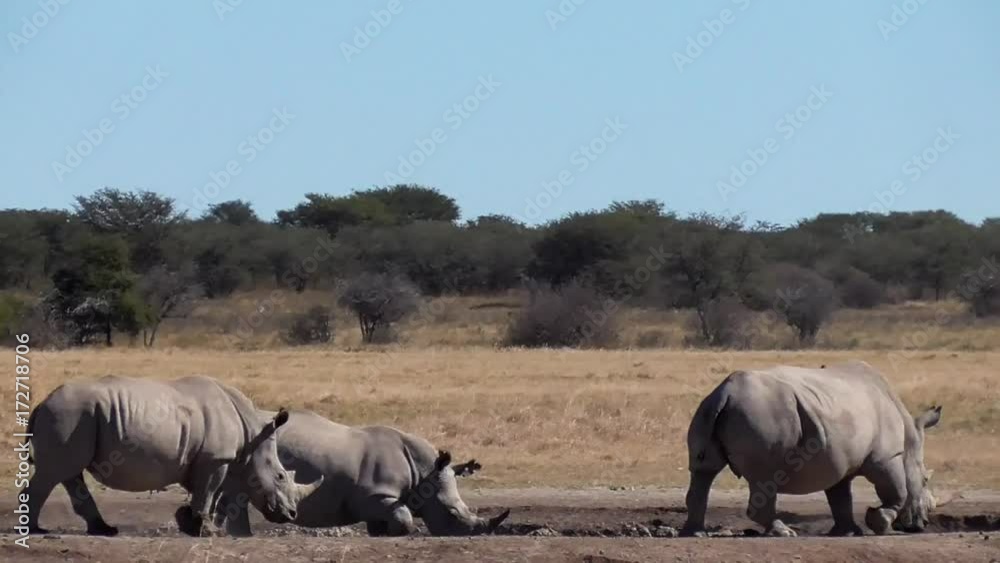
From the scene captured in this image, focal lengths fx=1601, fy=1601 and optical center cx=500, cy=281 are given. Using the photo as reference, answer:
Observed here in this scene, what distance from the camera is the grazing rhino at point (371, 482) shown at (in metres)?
13.5

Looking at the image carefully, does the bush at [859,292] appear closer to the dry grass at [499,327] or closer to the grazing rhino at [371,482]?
the dry grass at [499,327]

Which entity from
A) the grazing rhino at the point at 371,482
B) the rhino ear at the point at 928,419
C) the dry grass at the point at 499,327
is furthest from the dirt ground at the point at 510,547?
the dry grass at the point at 499,327

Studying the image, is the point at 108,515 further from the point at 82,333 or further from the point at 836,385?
the point at 82,333

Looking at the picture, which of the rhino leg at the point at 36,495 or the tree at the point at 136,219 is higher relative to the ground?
the tree at the point at 136,219

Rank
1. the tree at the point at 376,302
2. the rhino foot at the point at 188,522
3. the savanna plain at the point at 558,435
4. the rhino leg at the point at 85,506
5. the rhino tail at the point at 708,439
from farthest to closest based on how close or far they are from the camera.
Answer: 1. the tree at the point at 376,302
2. the rhino foot at the point at 188,522
3. the rhino leg at the point at 85,506
4. the rhino tail at the point at 708,439
5. the savanna plain at the point at 558,435

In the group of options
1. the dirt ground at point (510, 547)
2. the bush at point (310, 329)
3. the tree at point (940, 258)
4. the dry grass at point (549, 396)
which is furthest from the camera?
the tree at point (940, 258)

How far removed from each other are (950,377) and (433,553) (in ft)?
64.5

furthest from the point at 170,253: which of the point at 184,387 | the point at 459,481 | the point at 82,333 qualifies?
the point at 184,387

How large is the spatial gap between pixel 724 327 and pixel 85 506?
34.3 m

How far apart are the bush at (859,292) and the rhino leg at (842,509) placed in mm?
45849

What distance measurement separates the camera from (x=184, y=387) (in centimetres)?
1298

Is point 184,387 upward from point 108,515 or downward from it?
upward

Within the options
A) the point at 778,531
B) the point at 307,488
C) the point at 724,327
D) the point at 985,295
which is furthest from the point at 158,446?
the point at 985,295

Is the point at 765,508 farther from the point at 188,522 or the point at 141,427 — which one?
the point at 141,427
